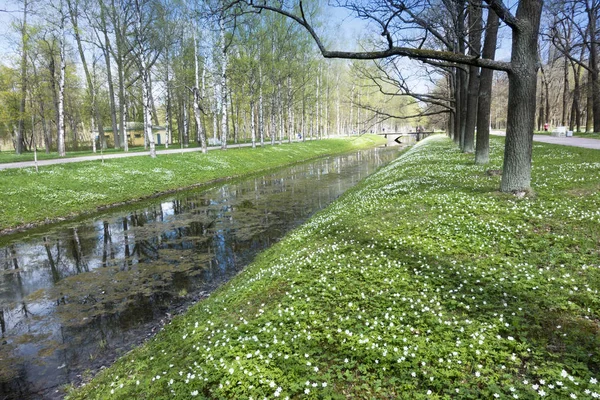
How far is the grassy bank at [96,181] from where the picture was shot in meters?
16.4

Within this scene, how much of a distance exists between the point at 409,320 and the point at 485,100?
16677 millimetres

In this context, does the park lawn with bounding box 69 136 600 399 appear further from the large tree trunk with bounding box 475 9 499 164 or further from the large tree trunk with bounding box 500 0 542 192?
the large tree trunk with bounding box 475 9 499 164

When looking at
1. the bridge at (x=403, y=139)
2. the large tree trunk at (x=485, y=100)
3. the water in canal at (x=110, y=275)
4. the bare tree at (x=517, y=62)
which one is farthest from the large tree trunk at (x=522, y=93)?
the bridge at (x=403, y=139)

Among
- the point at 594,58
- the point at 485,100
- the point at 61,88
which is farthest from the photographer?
the point at 594,58

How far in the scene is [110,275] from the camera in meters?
9.95

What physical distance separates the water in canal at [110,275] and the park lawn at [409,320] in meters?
1.04

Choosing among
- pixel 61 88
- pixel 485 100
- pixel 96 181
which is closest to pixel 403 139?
pixel 485 100

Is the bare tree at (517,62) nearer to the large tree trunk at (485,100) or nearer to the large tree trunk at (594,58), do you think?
the large tree trunk at (485,100)

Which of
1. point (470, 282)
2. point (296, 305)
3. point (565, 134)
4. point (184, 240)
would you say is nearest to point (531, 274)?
point (470, 282)

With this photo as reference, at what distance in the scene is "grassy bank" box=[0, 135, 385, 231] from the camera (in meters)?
16.4

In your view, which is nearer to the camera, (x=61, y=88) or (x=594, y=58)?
(x=61, y=88)

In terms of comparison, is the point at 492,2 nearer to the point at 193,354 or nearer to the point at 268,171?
the point at 193,354

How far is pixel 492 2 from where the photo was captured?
8.77m

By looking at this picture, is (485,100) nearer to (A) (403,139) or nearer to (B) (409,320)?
(B) (409,320)
